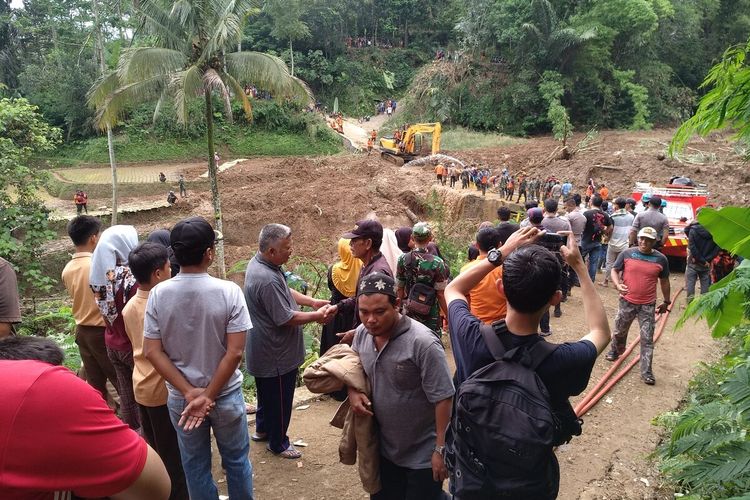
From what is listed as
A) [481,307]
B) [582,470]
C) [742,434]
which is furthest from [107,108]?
[742,434]

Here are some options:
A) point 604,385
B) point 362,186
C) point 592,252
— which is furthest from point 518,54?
point 604,385

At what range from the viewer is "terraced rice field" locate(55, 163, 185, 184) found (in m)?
26.4

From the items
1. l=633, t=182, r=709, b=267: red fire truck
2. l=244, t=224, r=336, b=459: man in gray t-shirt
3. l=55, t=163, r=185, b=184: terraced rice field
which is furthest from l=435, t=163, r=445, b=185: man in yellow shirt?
l=244, t=224, r=336, b=459: man in gray t-shirt

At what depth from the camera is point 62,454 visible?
124 centimetres

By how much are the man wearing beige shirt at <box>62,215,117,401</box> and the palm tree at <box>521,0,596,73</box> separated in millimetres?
33567

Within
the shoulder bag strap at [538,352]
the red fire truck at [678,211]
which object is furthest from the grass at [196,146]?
the shoulder bag strap at [538,352]

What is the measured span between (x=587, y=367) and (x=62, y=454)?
5.69 ft

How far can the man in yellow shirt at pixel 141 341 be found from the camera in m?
2.95

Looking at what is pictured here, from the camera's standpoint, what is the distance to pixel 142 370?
2980 mm

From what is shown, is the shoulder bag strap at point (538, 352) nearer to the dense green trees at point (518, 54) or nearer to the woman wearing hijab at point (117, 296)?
the woman wearing hijab at point (117, 296)

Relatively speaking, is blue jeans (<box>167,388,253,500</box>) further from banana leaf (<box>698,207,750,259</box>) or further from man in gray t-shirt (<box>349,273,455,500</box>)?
banana leaf (<box>698,207,750,259</box>)

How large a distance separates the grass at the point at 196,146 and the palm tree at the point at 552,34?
15206mm

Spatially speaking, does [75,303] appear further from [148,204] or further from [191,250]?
[148,204]

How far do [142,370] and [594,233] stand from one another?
7580 mm
